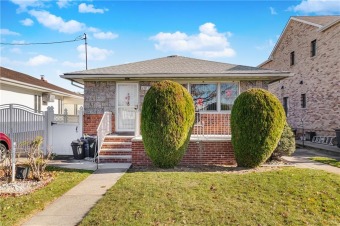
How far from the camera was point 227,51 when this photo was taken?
20844 millimetres

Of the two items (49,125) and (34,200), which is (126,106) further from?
(34,200)

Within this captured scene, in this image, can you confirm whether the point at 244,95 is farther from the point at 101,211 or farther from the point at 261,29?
the point at 261,29

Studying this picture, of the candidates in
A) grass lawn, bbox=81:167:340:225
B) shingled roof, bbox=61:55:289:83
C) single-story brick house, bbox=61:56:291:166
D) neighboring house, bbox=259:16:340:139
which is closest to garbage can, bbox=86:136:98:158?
single-story brick house, bbox=61:56:291:166

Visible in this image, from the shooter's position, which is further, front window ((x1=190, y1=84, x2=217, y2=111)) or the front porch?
front window ((x1=190, y1=84, x2=217, y2=111))

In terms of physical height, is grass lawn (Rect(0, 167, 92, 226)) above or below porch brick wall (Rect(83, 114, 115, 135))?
below

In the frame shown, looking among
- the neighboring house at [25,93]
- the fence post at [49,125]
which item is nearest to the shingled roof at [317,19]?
the fence post at [49,125]

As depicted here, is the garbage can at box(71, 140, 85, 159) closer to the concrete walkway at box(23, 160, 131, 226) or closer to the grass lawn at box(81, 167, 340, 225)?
the concrete walkway at box(23, 160, 131, 226)

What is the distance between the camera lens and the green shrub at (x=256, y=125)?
7.80 m

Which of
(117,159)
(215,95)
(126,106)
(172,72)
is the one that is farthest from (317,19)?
(117,159)

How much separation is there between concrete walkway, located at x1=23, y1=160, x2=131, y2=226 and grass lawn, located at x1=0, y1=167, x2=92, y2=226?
7.5 inches

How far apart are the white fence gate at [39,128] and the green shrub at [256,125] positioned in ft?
22.3

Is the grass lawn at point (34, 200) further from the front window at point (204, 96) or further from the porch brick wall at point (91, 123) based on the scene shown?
the front window at point (204, 96)

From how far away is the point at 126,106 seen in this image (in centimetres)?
1190

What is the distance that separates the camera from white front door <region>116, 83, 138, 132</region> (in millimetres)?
11883
